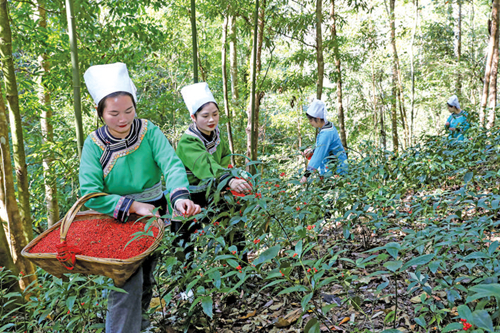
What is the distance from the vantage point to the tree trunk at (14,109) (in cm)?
339

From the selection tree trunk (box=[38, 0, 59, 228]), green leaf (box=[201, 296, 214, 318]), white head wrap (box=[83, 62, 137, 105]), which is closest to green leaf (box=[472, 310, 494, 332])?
green leaf (box=[201, 296, 214, 318])

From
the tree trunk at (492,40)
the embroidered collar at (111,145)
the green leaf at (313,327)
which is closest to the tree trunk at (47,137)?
the embroidered collar at (111,145)

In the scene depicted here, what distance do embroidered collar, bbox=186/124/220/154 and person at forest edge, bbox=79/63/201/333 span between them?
53 centimetres

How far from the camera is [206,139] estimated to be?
2.62 metres

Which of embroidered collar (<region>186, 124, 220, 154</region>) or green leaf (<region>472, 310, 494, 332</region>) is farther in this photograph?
embroidered collar (<region>186, 124, 220, 154</region>)

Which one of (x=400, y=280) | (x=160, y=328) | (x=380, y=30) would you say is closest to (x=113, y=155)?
(x=160, y=328)

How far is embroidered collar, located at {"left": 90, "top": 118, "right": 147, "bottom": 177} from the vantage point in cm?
192

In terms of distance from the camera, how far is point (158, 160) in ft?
6.55

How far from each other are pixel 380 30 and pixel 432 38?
2.98 meters

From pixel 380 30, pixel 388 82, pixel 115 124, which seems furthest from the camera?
pixel 388 82

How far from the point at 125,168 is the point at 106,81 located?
0.49 meters

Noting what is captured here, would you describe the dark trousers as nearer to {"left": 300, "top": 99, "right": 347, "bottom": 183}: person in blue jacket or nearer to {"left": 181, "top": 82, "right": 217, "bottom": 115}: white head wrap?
{"left": 181, "top": 82, "right": 217, "bottom": 115}: white head wrap

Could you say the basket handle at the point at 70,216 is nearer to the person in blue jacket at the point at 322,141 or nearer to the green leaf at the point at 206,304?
the green leaf at the point at 206,304

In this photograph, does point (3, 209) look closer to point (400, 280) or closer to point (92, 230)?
point (92, 230)
